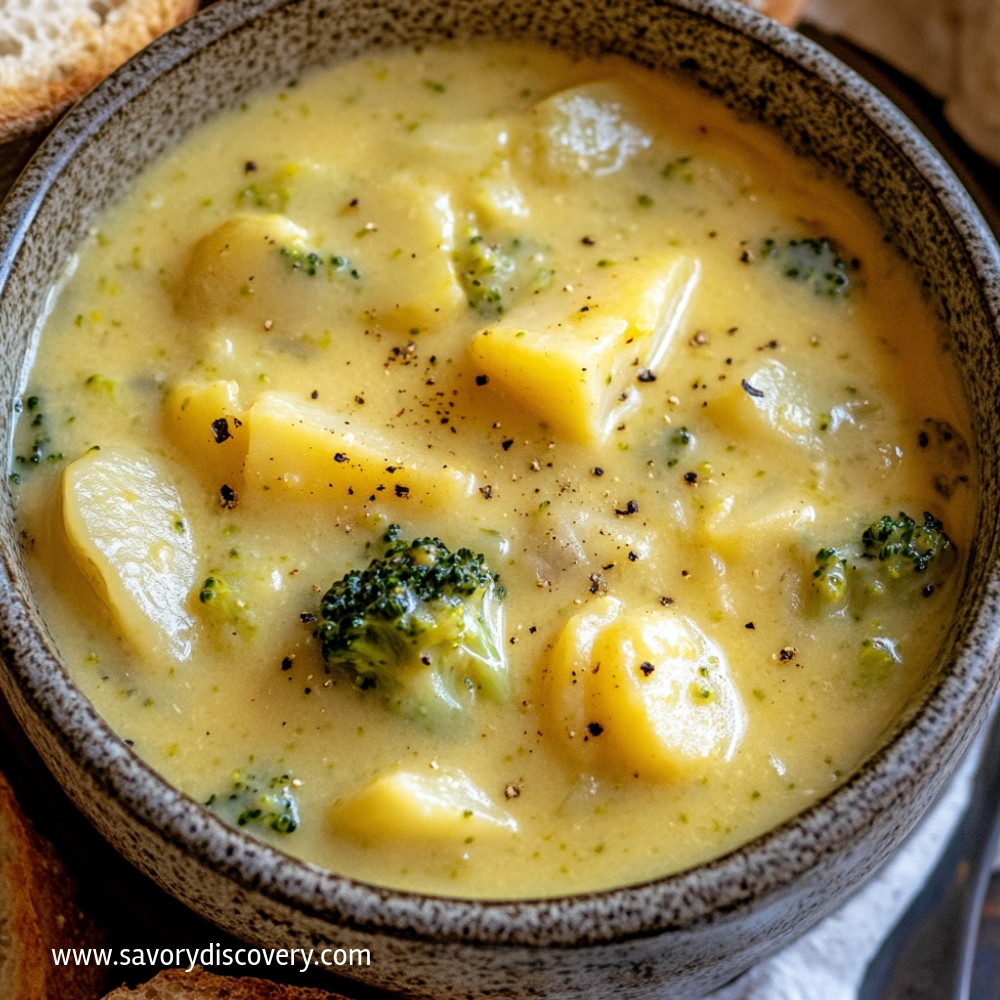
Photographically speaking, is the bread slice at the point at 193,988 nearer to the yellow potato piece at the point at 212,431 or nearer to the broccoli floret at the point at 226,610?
the broccoli floret at the point at 226,610

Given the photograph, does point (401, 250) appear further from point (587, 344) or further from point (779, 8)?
point (779, 8)

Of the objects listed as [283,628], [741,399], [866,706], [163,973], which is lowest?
[163,973]

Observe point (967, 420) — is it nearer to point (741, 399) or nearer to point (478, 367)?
point (741, 399)

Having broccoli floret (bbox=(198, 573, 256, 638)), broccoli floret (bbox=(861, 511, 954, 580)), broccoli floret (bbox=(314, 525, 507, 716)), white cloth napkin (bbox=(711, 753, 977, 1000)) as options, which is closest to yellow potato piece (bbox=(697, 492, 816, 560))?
broccoli floret (bbox=(861, 511, 954, 580))

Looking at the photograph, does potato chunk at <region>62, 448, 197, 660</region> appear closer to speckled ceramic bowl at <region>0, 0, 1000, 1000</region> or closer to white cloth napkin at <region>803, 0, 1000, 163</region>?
speckled ceramic bowl at <region>0, 0, 1000, 1000</region>

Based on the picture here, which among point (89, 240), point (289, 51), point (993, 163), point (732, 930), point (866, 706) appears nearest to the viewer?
point (732, 930)

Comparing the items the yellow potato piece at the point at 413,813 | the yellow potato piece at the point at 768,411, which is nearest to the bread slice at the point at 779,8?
the yellow potato piece at the point at 768,411

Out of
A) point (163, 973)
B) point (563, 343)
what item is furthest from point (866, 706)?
point (163, 973)
